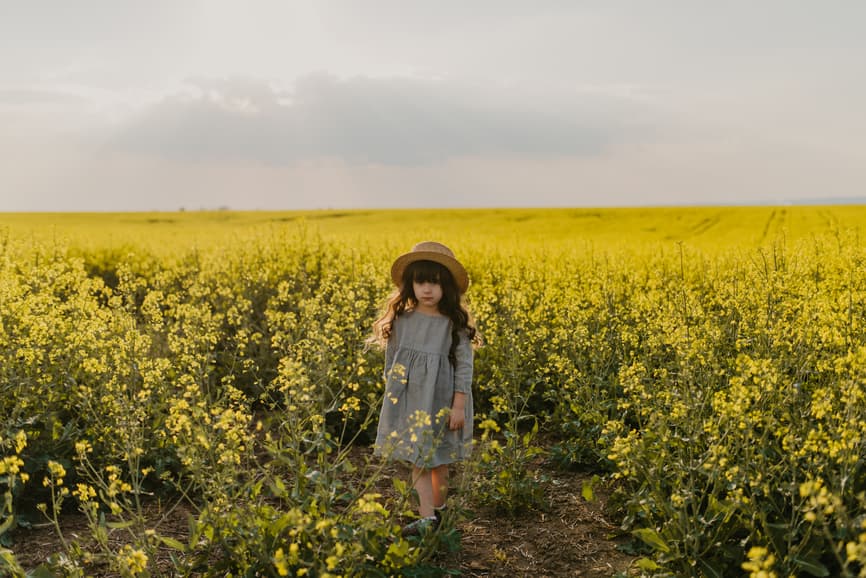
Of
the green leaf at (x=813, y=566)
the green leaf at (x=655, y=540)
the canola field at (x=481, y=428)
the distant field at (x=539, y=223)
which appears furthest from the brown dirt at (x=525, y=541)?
the distant field at (x=539, y=223)

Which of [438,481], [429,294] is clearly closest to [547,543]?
Answer: [438,481]

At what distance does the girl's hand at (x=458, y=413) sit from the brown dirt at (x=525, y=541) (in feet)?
A: 1.66

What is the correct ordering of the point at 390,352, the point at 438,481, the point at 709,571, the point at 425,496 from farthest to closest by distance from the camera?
1. the point at 390,352
2. the point at 438,481
3. the point at 425,496
4. the point at 709,571

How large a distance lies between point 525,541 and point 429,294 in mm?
1659

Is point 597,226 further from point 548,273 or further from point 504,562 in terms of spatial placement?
point 504,562

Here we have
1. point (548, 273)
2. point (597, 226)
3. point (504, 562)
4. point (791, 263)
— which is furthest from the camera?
point (597, 226)

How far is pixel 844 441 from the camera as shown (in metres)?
3.11

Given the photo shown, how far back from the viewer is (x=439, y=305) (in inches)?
176

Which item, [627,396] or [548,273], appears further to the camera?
[548,273]

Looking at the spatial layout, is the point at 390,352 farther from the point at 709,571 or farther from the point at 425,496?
the point at 709,571

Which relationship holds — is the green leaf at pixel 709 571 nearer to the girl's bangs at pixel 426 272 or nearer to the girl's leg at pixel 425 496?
the girl's leg at pixel 425 496

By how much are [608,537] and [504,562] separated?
72 cm

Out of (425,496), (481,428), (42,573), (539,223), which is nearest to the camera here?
(42,573)

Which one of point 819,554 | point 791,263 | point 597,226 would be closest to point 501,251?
point 791,263
